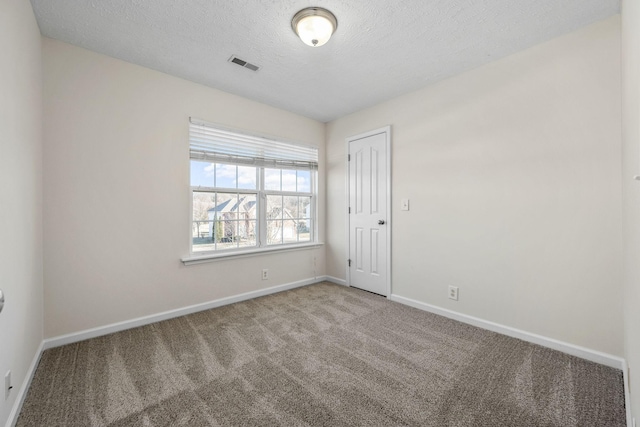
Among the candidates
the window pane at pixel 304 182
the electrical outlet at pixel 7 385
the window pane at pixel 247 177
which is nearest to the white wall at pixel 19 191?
the electrical outlet at pixel 7 385

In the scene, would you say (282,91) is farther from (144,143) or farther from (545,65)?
(545,65)

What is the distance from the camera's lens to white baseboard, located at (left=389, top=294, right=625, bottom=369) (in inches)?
75.2

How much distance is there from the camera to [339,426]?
139cm

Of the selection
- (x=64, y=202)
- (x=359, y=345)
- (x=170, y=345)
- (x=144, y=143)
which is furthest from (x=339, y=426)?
(x=144, y=143)

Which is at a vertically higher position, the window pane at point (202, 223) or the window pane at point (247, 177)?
the window pane at point (247, 177)

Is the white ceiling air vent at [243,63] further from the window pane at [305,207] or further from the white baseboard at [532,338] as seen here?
the white baseboard at [532,338]

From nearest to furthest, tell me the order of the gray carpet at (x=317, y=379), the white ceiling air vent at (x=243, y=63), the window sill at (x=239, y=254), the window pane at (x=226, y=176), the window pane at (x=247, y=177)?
the gray carpet at (x=317, y=379)
the white ceiling air vent at (x=243, y=63)
the window sill at (x=239, y=254)
the window pane at (x=226, y=176)
the window pane at (x=247, y=177)

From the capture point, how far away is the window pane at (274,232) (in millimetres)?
3609

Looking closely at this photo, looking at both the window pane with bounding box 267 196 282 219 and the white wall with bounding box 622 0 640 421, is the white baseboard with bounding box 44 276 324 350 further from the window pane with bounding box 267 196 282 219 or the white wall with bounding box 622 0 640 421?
the white wall with bounding box 622 0 640 421

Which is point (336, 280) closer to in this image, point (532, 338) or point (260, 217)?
point (260, 217)

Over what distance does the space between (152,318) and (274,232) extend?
164 centimetres

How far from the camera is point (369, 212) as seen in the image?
3535 mm

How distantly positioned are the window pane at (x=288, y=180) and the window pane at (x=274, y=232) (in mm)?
482

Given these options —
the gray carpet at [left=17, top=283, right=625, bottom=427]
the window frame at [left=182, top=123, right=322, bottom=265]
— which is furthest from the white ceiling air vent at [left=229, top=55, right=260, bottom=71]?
the gray carpet at [left=17, top=283, right=625, bottom=427]
